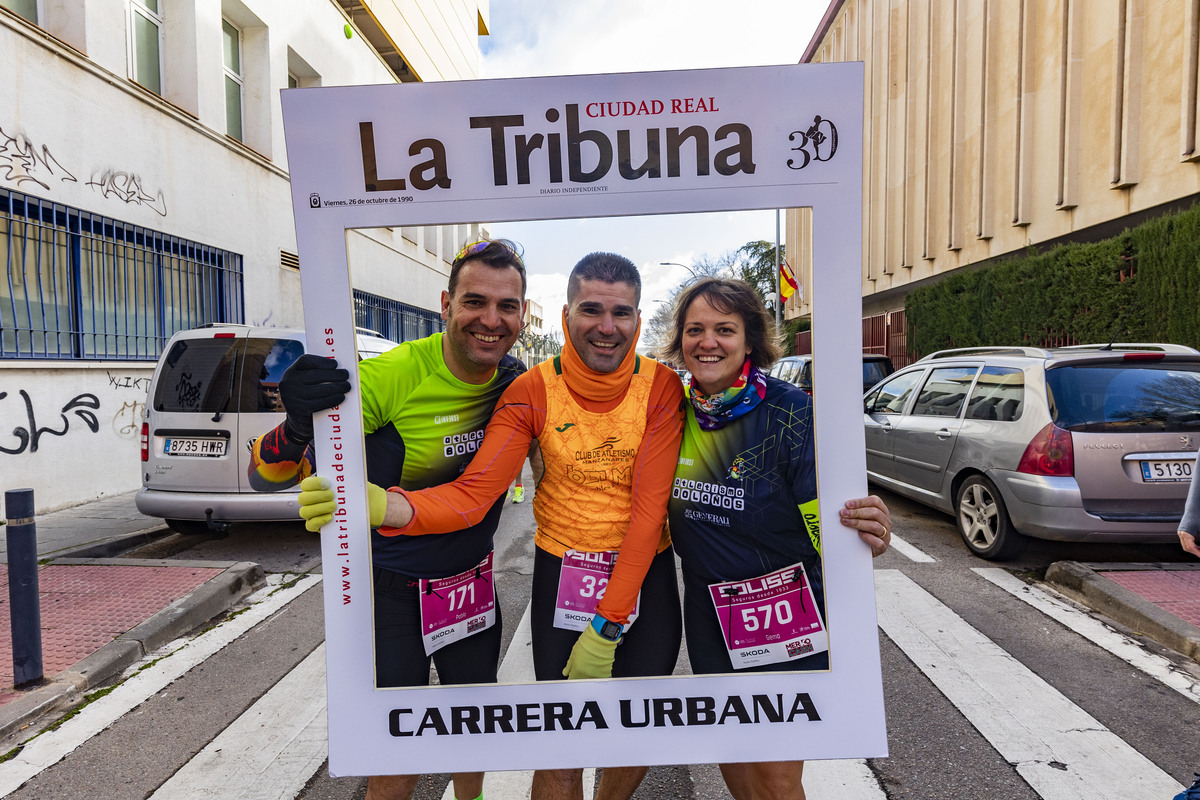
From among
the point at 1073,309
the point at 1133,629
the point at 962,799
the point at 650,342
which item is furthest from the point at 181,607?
the point at 1073,309

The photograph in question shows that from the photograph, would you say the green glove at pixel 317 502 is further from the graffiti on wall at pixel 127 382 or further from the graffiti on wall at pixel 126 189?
Answer: the graffiti on wall at pixel 126 189

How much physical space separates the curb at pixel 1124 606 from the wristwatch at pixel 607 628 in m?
3.89

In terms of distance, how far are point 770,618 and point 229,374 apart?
214 inches

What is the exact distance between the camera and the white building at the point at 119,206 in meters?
7.37

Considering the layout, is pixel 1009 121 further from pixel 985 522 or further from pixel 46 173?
pixel 46 173

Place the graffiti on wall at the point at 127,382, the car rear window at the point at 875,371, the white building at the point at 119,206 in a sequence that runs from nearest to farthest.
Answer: the white building at the point at 119,206
the graffiti on wall at the point at 127,382
the car rear window at the point at 875,371

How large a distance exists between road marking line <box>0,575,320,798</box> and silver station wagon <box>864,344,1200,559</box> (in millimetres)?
5525

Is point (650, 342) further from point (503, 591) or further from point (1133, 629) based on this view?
point (1133, 629)

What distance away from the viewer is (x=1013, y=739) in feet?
9.56

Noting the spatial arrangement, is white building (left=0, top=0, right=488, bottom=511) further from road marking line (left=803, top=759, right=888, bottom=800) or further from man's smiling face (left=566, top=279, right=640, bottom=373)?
road marking line (left=803, top=759, right=888, bottom=800)

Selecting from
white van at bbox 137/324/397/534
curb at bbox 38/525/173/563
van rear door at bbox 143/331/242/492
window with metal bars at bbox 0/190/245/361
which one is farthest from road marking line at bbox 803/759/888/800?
window with metal bars at bbox 0/190/245/361

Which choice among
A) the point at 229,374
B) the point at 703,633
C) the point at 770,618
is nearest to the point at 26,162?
the point at 229,374

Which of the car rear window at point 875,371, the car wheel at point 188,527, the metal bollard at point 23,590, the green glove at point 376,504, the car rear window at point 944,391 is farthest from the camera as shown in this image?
the car rear window at point 875,371

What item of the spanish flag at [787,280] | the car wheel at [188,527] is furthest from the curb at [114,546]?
the spanish flag at [787,280]
